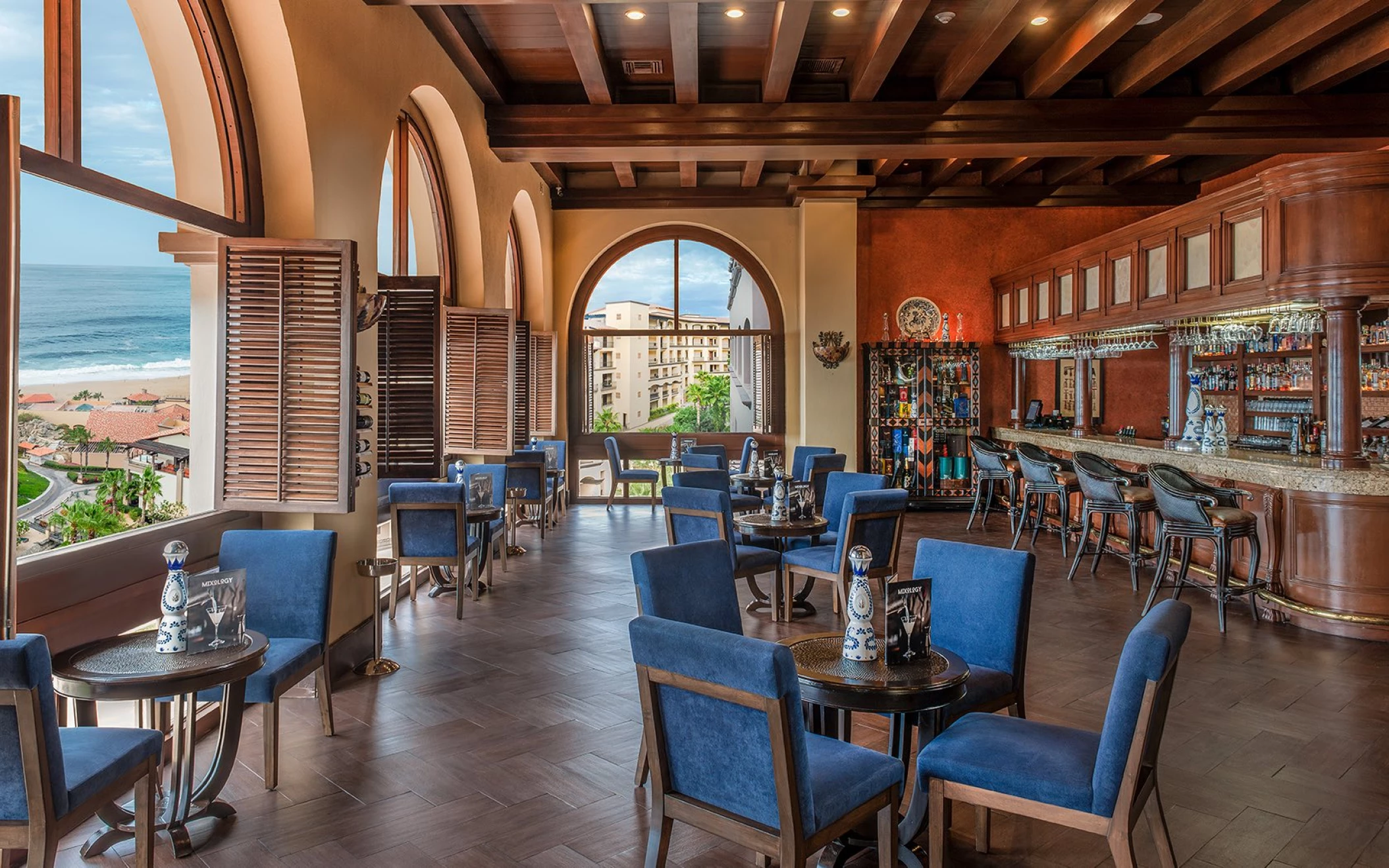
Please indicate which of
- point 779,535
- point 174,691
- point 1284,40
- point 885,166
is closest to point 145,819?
point 174,691

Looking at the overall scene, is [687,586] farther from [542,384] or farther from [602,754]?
[542,384]

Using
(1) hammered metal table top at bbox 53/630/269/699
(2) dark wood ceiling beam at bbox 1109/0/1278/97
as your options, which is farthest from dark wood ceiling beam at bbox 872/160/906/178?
(1) hammered metal table top at bbox 53/630/269/699

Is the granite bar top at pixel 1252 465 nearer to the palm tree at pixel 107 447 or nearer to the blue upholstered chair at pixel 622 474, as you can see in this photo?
the blue upholstered chair at pixel 622 474

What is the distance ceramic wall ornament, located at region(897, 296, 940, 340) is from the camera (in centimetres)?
1112

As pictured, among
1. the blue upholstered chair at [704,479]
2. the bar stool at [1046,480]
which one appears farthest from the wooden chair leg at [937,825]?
the bar stool at [1046,480]

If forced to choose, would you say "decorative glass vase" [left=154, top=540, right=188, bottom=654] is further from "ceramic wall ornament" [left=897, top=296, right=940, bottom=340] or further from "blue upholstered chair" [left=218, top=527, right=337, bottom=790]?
"ceramic wall ornament" [left=897, top=296, right=940, bottom=340]

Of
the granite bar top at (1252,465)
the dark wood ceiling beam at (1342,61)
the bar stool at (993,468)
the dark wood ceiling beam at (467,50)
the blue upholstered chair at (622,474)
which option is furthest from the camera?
the blue upholstered chair at (622,474)

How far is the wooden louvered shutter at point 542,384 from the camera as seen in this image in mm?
9852

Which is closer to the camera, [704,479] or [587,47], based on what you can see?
[587,47]

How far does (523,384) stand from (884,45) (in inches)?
191

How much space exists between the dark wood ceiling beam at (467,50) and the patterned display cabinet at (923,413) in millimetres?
5304

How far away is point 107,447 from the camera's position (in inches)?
135

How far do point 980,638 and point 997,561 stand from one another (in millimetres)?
290

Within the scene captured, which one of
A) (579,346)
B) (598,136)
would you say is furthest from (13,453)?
(579,346)
